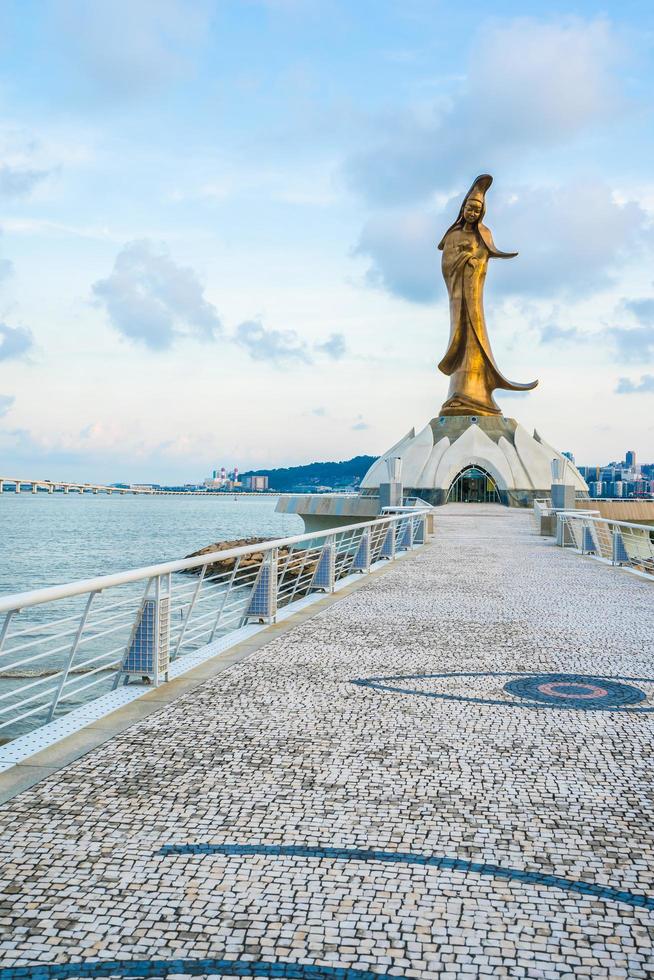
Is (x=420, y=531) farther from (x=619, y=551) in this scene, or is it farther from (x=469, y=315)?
(x=469, y=315)

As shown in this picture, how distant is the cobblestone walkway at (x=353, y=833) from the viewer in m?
2.51

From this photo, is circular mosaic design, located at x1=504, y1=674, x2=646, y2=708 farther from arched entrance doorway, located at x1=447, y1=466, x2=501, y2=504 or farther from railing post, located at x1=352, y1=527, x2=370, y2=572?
arched entrance doorway, located at x1=447, y1=466, x2=501, y2=504

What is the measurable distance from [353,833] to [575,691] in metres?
2.86

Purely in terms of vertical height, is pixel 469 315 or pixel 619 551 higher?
pixel 469 315

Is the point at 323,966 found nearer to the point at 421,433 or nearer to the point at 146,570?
the point at 146,570

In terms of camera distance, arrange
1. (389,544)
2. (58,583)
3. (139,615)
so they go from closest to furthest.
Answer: (139,615)
(389,544)
(58,583)

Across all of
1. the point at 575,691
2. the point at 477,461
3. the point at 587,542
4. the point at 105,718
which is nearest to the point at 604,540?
the point at 587,542

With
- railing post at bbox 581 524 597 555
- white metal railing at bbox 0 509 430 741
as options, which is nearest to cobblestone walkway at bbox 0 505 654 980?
white metal railing at bbox 0 509 430 741

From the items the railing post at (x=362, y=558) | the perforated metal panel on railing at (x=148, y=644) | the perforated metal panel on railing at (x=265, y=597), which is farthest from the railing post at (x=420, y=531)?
the perforated metal panel on railing at (x=148, y=644)

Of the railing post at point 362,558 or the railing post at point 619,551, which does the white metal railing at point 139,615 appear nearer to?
the railing post at point 362,558

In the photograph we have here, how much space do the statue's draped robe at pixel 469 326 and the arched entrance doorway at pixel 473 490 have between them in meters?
3.78

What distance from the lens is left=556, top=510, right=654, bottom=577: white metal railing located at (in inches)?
599

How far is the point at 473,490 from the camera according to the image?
49500 millimetres

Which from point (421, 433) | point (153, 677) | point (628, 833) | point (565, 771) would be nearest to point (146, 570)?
point (153, 677)
